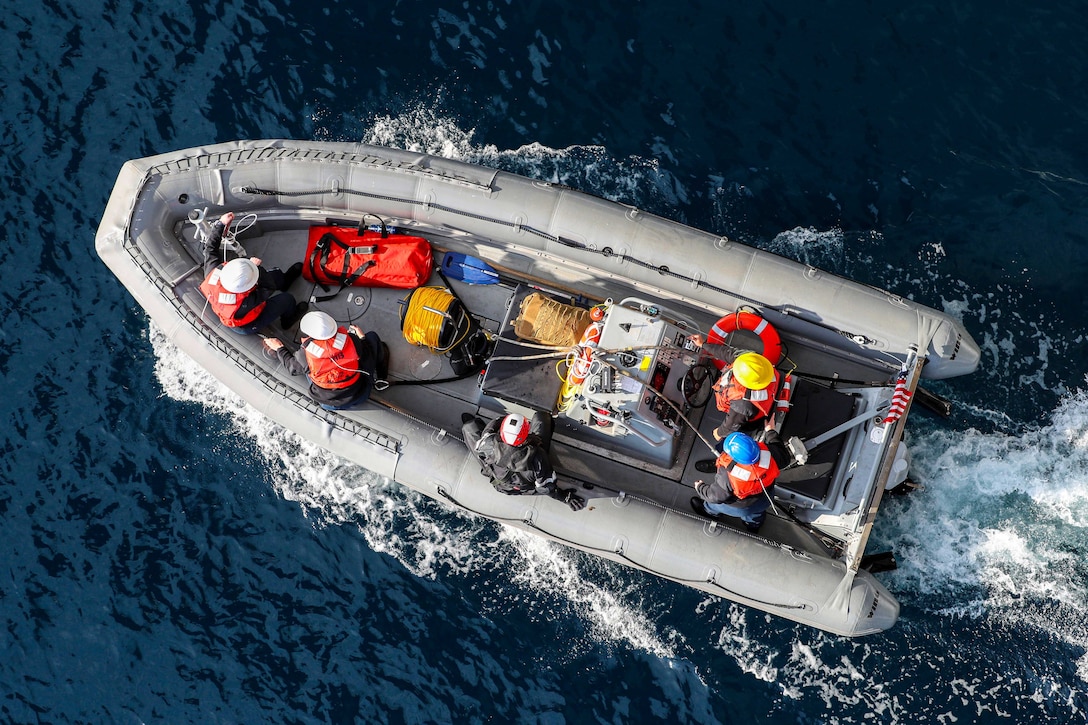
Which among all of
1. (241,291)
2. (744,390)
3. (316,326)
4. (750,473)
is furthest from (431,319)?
(750,473)

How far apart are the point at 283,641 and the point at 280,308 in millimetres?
3184

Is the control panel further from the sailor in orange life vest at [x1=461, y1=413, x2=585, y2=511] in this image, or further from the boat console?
the sailor in orange life vest at [x1=461, y1=413, x2=585, y2=511]

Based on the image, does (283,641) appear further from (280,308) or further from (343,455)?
(280,308)

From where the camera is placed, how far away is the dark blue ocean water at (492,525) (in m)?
8.61

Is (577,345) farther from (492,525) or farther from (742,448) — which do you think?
(492,525)

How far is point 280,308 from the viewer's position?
26.3 ft

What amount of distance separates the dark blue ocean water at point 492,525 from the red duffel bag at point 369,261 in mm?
1873

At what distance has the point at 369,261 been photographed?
8305 millimetres

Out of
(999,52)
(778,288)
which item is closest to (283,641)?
(778,288)

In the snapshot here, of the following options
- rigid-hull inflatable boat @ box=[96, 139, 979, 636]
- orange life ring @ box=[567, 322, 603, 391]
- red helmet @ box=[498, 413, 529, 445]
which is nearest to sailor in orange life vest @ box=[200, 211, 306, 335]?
rigid-hull inflatable boat @ box=[96, 139, 979, 636]

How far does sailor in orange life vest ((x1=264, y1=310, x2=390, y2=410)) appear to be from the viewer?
7.45m

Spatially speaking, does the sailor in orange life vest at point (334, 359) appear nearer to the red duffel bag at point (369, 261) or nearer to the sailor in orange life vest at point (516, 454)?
the red duffel bag at point (369, 261)

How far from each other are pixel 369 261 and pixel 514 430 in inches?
87.3

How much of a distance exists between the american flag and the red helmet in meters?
2.91
